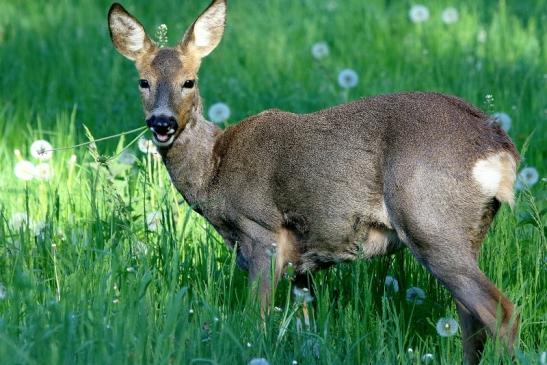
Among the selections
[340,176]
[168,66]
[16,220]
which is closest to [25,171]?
[16,220]

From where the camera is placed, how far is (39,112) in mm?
8320

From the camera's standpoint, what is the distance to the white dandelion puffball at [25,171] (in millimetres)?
6688

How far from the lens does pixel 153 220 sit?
5.91m

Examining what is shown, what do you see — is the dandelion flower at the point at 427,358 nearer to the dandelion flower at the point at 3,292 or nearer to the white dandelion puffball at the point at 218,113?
the dandelion flower at the point at 3,292

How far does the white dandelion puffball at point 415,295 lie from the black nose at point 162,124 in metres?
1.30

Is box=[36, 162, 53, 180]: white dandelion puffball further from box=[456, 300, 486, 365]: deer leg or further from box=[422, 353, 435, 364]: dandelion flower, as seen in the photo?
box=[422, 353, 435, 364]: dandelion flower

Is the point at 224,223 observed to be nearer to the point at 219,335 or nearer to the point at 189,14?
the point at 219,335

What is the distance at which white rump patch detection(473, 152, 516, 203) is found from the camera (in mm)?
4969

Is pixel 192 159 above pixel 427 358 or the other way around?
above

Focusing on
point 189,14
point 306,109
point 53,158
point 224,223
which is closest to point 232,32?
point 189,14

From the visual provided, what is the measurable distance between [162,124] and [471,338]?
1641 millimetres

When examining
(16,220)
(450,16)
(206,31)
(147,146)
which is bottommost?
(16,220)

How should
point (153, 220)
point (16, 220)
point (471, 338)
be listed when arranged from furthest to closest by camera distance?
point (16, 220) < point (153, 220) < point (471, 338)

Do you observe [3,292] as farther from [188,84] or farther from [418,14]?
[418,14]
